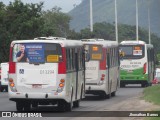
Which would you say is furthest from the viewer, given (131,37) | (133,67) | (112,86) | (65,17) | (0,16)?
(131,37)

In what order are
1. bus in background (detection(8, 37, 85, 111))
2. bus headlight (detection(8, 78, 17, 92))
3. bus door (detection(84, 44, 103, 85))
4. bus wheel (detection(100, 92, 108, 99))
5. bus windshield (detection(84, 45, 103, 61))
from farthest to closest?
bus wheel (detection(100, 92, 108, 99))
bus windshield (detection(84, 45, 103, 61))
bus door (detection(84, 44, 103, 85))
bus headlight (detection(8, 78, 17, 92))
bus in background (detection(8, 37, 85, 111))

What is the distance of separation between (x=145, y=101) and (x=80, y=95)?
9.38ft

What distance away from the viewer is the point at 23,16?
68.4m

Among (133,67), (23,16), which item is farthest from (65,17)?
(133,67)

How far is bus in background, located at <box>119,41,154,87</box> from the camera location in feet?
182

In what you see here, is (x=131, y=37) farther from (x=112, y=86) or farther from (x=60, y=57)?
(x=60, y=57)

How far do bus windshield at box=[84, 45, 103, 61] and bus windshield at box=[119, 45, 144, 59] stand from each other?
16763 mm

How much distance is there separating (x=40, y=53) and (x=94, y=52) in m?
9.84

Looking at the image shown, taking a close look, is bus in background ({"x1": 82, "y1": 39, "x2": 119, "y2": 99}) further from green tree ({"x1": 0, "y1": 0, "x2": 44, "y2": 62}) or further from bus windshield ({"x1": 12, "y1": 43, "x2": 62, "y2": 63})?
green tree ({"x1": 0, "y1": 0, "x2": 44, "y2": 62})

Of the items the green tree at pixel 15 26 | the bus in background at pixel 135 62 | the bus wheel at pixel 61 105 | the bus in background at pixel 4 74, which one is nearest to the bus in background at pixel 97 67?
the bus wheel at pixel 61 105

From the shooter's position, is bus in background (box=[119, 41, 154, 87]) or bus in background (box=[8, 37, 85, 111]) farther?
bus in background (box=[119, 41, 154, 87])

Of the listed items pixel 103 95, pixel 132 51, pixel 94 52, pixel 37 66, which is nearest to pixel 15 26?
pixel 132 51

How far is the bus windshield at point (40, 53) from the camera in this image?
28750 mm

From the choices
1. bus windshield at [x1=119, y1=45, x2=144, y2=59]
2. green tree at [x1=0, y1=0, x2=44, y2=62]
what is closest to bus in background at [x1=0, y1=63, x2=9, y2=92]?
bus windshield at [x1=119, y1=45, x2=144, y2=59]
